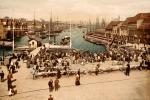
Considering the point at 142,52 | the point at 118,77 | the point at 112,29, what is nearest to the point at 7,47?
the point at 112,29

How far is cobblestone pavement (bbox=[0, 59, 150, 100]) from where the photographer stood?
7039 mm

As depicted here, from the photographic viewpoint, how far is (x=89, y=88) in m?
7.68

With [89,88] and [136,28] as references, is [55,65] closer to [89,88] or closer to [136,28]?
[89,88]

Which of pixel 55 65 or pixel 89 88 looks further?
pixel 55 65

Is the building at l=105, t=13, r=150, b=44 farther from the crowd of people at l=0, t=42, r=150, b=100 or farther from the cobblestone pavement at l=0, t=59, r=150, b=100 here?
the cobblestone pavement at l=0, t=59, r=150, b=100

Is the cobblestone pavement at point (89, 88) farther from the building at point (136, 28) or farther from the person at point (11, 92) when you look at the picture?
the building at point (136, 28)

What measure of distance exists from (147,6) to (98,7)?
61.8 inches

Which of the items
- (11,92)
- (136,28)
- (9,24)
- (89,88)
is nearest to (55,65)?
(89,88)

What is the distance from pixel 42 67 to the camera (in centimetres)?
874

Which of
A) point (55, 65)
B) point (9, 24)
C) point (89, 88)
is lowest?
point (89, 88)

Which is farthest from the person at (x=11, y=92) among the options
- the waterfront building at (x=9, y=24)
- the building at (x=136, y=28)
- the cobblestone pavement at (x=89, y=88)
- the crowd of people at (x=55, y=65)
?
the building at (x=136, y=28)

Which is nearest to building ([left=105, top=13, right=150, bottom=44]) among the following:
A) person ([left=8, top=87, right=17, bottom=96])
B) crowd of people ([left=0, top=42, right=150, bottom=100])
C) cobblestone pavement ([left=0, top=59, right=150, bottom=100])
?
crowd of people ([left=0, top=42, right=150, bottom=100])

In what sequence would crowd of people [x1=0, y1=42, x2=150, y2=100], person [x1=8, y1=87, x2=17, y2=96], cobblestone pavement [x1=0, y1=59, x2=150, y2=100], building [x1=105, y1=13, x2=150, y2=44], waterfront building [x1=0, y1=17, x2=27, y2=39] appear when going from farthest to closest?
1. waterfront building [x1=0, y1=17, x2=27, y2=39]
2. building [x1=105, y1=13, x2=150, y2=44]
3. crowd of people [x1=0, y1=42, x2=150, y2=100]
4. cobblestone pavement [x1=0, y1=59, x2=150, y2=100]
5. person [x1=8, y1=87, x2=17, y2=96]

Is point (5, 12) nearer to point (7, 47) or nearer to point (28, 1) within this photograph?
point (28, 1)
